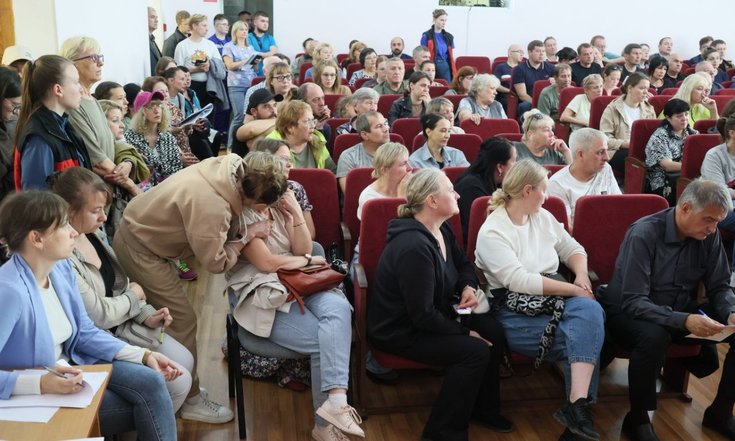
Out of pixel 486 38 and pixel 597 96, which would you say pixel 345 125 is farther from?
pixel 486 38

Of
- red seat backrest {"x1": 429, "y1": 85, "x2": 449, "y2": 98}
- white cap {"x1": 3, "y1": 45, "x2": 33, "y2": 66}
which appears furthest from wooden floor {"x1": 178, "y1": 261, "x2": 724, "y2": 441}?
red seat backrest {"x1": 429, "y1": 85, "x2": 449, "y2": 98}

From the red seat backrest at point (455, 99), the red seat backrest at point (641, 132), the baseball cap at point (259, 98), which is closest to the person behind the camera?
the baseball cap at point (259, 98)

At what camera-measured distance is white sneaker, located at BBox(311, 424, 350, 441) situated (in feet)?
9.52

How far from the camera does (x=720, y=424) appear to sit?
121 inches

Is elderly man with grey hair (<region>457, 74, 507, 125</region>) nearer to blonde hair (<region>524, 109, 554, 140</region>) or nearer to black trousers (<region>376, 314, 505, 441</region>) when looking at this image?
blonde hair (<region>524, 109, 554, 140</region>)

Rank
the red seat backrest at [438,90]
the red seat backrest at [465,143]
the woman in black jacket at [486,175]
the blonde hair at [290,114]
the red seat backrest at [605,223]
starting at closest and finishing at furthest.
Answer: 1. the red seat backrest at [605,223]
2. the woman in black jacket at [486,175]
3. the blonde hair at [290,114]
4. the red seat backrest at [465,143]
5. the red seat backrest at [438,90]

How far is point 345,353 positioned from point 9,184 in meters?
1.74

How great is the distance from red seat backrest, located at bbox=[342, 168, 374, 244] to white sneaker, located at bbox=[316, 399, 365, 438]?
4.09 ft

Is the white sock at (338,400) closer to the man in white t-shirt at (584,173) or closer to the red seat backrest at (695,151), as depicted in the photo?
the man in white t-shirt at (584,173)

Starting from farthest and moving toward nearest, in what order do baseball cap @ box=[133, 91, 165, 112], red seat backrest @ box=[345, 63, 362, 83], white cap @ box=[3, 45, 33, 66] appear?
red seat backrest @ box=[345, 63, 362, 83] → baseball cap @ box=[133, 91, 165, 112] → white cap @ box=[3, 45, 33, 66]

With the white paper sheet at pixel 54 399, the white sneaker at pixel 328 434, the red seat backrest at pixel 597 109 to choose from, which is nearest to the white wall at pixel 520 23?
the red seat backrest at pixel 597 109

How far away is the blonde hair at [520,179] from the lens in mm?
3105

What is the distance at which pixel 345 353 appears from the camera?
292cm

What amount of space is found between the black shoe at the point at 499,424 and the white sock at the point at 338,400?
0.67 meters
